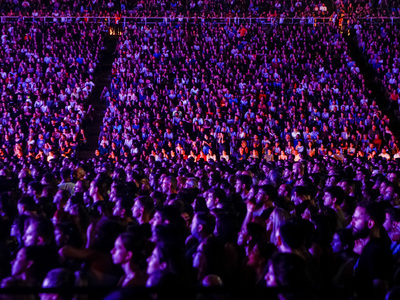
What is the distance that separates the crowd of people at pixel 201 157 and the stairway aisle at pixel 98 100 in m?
0.48

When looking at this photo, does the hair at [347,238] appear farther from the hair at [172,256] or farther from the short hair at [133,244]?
the short hair at [133,244]

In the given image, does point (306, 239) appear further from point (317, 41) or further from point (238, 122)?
point (317, 41)

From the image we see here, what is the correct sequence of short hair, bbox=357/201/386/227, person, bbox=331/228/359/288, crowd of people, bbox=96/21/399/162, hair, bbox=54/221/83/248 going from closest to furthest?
person, bbox=331/228/359/288, short hair, bbox=357/201/386/227, hair, bbox=54/221/83/248, crowd of people, bbox=96/21/399/162

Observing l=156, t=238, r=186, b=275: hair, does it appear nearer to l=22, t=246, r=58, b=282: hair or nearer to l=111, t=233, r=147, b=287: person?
l=111, t=233, r=147, b=287: person

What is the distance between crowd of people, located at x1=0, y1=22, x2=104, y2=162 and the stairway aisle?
0.47 meters

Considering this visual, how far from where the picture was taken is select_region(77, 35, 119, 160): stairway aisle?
19.4 meters

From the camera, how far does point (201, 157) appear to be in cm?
1734

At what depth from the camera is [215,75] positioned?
22031mm

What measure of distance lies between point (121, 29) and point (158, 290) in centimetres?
2679

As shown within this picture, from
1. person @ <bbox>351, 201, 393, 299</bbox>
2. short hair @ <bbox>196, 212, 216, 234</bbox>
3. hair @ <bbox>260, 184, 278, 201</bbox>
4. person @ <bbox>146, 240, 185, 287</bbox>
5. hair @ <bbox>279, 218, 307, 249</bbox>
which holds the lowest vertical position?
person @ <bbox>351, 201, 393, 299</bbox>

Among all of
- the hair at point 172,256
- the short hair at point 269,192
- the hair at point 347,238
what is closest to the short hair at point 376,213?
the hair at point 347,238

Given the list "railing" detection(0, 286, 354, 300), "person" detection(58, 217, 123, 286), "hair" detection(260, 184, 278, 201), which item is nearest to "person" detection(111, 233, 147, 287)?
"person" detection(58, 217, 123, 286)

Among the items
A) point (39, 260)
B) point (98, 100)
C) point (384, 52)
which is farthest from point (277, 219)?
point (384, 52)

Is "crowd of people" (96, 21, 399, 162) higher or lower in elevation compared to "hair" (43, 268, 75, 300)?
higher
